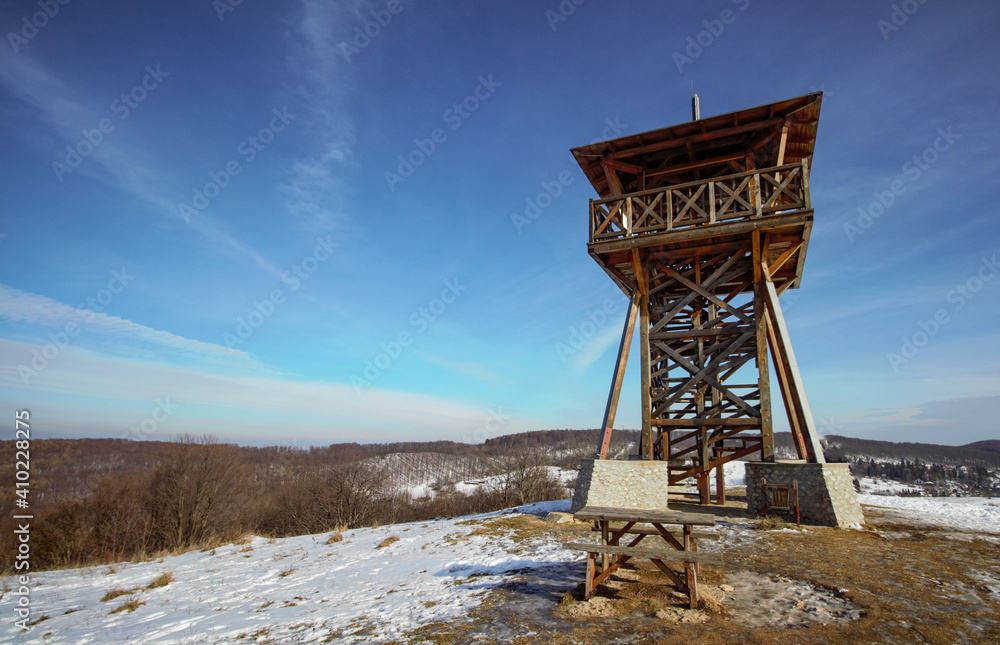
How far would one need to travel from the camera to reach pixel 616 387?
11664 millimetres

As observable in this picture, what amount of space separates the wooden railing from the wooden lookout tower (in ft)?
0.11

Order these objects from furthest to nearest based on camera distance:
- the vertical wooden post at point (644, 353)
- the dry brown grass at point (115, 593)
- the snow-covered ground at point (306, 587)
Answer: the vertical wooden post at point (644, 353) < the dry brown grass at point (115, 593) < the snow-covered ground at point (306, 587)

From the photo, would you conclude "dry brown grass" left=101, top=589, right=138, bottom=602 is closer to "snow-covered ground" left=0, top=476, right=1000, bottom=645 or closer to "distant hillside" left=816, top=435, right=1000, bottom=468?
"snow-covered ground" left=0, top=476, right=1000, bottom=645

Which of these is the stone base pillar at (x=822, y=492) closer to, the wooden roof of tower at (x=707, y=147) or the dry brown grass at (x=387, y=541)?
the wooden roof of tower at (x=707, y=147)

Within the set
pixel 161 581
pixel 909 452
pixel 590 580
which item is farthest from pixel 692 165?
pixel 909 452

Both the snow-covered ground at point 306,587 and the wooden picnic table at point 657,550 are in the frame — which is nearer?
the wooden picnic table at point 657,550

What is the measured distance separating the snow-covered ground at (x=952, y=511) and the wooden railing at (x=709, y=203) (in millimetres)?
7925

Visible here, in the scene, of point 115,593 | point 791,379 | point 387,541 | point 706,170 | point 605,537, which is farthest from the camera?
point 706,170

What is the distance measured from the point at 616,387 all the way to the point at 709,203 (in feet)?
16.9

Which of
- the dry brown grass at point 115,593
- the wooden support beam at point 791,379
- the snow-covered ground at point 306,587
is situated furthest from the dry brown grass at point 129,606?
the wooden support beam at point 791,379

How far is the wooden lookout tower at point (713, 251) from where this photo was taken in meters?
10.8

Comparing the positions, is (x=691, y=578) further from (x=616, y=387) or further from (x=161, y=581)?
(x=161, y=581)

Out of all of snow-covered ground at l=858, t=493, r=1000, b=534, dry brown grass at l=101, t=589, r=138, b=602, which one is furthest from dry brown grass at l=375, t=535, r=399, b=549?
snow-covered ground at l=858, t=493, r=1000, b=534

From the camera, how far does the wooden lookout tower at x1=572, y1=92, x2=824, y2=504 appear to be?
1077 centimetres
